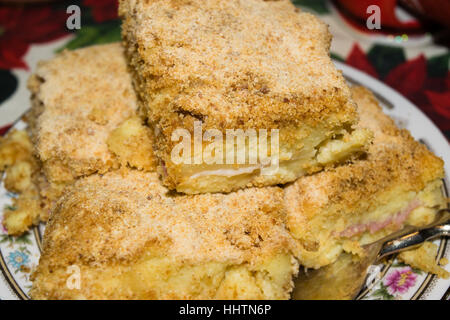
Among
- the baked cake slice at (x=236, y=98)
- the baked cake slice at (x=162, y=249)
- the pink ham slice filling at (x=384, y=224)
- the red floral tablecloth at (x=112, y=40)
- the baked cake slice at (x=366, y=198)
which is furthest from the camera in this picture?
the red floral tablecloth at (x=112, y=40)

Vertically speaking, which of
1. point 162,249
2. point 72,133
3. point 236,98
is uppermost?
point 236,98

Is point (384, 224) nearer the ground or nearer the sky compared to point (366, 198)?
nearer the ground

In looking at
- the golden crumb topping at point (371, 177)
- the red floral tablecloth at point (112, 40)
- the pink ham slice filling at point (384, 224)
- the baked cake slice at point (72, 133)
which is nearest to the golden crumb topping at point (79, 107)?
the baked cake slice at point (72, 133)

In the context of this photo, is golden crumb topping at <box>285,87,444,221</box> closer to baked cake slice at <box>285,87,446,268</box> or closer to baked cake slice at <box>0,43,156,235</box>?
baked cake slice at <box>285,87,446,268</box>

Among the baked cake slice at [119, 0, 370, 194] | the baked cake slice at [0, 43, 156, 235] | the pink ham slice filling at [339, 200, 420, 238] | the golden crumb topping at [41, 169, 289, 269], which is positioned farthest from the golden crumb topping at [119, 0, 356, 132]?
the pink ham slice filling at [339, 200, 420, 238]

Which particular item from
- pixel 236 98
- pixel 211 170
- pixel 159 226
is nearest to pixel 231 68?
pixel 236 98

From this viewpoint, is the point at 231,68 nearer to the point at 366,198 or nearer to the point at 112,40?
the point at 366,198

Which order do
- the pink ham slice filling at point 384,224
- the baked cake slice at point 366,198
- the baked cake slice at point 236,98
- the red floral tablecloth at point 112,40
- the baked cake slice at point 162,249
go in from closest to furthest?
1. the baked cake slice at point 162,249
2. the baked cake slice at point 236,98
3. the baked cake slice at point 366,198
4. the pink ham slice filling at point 384,224
5. the red floral tablecloth at point 112,40

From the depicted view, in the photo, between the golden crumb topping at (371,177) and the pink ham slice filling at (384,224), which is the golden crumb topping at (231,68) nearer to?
the golden crumb topping at (371,177)
